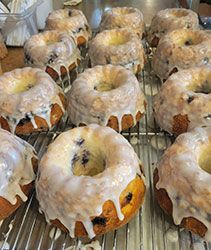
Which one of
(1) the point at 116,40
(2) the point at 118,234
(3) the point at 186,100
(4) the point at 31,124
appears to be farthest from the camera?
(1) the point at 116,40

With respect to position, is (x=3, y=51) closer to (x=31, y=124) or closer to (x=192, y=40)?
(x=31, y=124)

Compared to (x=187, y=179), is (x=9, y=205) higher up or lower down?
lower down

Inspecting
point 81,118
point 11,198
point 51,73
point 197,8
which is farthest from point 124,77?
point 197,8

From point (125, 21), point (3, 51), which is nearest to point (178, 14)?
point (125, 21)

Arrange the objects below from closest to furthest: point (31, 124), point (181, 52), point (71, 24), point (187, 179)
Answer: point (187, 179) → point (31, 124) → point (181, 52) → point (71, 24)

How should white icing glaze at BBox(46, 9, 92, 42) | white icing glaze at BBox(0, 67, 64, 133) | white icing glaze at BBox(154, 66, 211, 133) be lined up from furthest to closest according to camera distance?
1. white icing glaze at BBox(46, 9, 92, 42)
2. white icing glaze at BBox(0, 67, 64, 133)
3. white icing glaze at BBox(154, 66, 211, 133)

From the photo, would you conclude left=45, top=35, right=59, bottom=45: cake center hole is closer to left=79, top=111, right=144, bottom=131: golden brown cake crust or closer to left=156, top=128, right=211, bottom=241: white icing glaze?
left=79, top=111, right=144, bottom=131: golden brown cake crust

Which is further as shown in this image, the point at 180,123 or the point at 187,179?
the point at 180,123

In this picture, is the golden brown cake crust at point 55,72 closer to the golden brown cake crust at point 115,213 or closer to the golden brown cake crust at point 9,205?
the golden brown cake crust at point 9,205

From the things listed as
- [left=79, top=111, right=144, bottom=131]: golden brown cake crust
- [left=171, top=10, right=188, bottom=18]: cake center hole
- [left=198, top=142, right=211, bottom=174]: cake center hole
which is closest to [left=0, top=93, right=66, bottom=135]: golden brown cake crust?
[left=79, top=111, right=144, bottom=131]: golden brown cake crust
